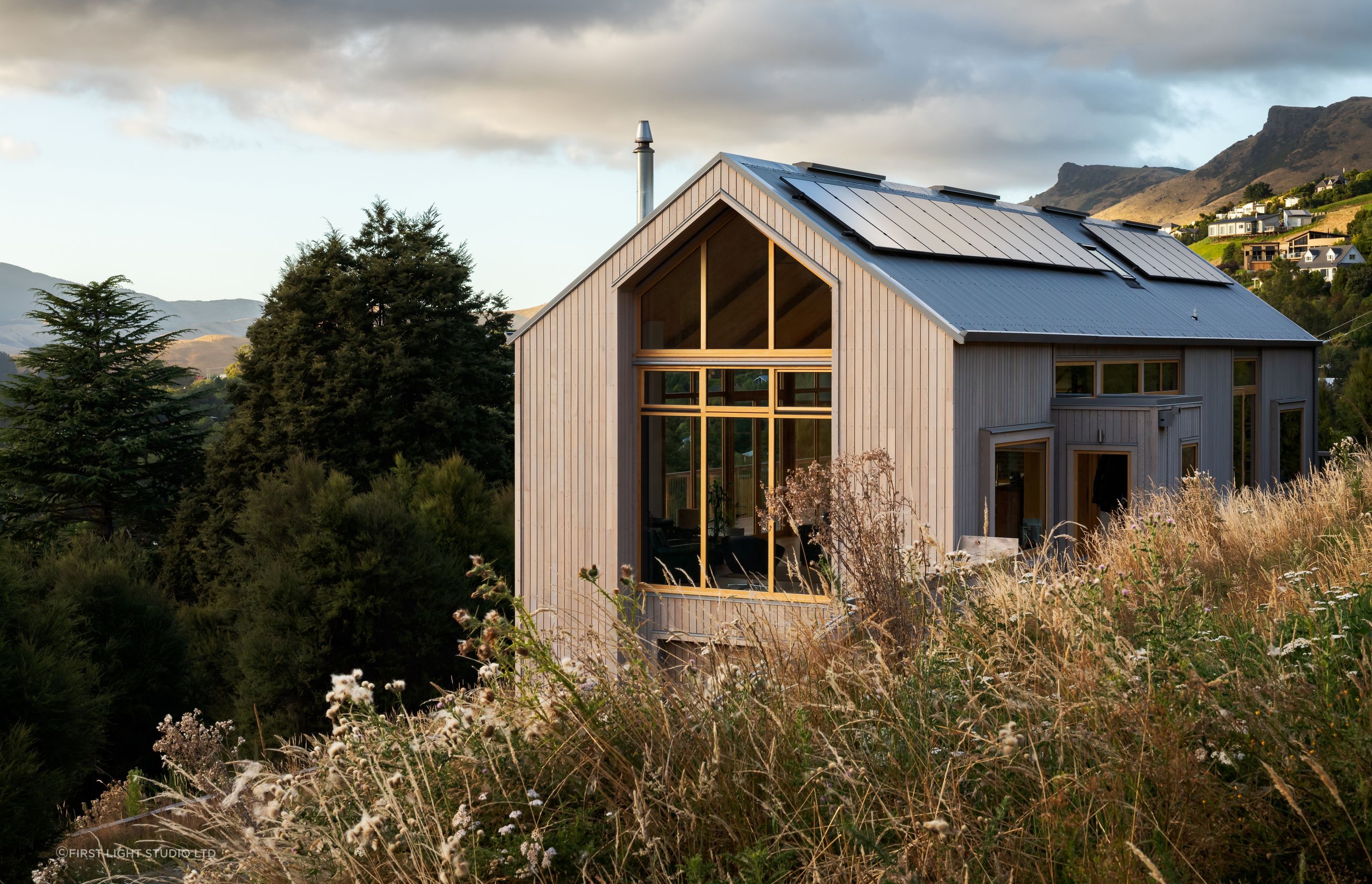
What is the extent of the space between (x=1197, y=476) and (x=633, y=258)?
7424 mm

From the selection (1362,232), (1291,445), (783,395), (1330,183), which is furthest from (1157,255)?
(1330,183)

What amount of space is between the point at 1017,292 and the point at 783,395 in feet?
12.5

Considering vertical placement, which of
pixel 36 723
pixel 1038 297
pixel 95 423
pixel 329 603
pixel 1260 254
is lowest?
pixel 329 603

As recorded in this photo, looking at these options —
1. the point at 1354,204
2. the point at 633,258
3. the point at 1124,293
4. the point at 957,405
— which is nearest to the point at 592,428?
the point at 633,258

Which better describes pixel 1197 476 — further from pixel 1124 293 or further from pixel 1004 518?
pixel 1124 293

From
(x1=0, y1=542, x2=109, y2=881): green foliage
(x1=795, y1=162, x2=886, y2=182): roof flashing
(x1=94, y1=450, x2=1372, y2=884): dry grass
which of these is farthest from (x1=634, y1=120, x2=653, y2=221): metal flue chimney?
(x1=94, y1=450, x2=1372, y2=884): dry grass

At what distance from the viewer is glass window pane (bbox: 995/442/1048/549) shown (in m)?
13.5

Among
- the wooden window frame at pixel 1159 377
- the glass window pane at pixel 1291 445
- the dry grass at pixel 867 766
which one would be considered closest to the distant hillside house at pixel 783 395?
the wooden window frame at pixel 1159 377

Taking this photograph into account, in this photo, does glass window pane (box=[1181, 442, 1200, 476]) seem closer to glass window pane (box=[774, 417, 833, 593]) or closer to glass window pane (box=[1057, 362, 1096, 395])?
glass window pane (box=[1057, 362, 1096, 395])

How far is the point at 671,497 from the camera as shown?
14242 mm

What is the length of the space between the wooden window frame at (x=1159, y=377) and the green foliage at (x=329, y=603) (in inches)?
407

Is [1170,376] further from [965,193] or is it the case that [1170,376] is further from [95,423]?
[95,423]

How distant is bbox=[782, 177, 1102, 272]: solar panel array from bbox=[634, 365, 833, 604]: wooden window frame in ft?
6.58

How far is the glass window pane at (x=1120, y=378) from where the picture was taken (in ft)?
51.9
